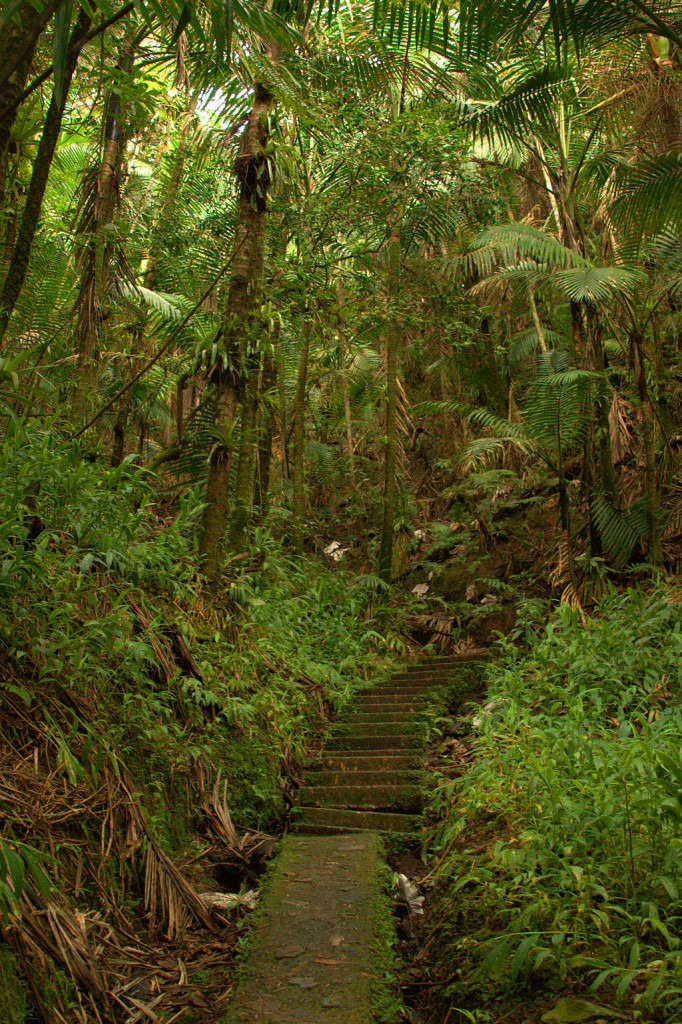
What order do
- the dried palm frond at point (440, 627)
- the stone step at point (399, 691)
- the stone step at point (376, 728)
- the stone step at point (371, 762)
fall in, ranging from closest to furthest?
1. the stone step at point (371, 762)
2. the stone step at point (376, 728)
3. the stone step at point (399, 691)
4. the dried palm frond at point (440, 627)

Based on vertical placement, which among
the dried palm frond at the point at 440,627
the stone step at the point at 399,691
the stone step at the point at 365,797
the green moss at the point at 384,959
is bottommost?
the green moss at the point at 384,959

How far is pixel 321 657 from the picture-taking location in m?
6.13

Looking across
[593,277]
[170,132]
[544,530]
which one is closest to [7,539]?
[593,277]

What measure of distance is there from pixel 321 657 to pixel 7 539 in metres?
3.37

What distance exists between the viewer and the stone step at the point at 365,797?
13.2 ft

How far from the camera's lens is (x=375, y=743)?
16.0 ft

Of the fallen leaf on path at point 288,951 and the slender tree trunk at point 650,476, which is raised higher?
the slender tree trunk at point 650,476

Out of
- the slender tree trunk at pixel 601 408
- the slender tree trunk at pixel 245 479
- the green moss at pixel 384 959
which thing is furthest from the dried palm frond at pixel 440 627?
the green moss at pixel 384 959

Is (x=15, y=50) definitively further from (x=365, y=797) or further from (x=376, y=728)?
(x=376, y=728)

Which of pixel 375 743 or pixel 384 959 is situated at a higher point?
pixel 375 743

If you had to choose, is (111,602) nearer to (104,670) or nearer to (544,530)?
(104,670)

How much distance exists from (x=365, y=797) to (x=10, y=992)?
2371 mm

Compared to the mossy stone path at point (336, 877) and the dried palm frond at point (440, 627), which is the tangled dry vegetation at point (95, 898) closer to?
the mossy stone path at point (336, 877)

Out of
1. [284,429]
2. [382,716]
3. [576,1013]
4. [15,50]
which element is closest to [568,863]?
[576,1013]
